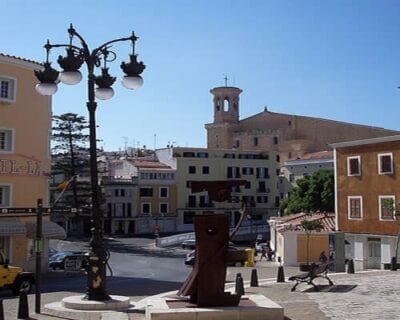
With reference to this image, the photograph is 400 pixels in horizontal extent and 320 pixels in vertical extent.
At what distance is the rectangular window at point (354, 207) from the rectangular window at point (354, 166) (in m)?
1.60

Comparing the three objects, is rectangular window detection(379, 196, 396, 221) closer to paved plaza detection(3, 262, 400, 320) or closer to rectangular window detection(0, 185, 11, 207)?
paved plaza detection(3, 262, 400, 320)

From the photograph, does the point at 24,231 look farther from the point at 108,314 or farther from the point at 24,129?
the point at 108,314

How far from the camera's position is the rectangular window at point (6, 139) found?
3229 centimetres

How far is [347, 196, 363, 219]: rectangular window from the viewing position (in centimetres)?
4178

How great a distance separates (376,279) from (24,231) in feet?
57.6

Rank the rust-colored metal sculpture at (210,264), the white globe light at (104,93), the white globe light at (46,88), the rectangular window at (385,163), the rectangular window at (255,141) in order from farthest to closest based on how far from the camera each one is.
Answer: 1. the rectangular window at (255,141)
2. the rectangular window at (385,163)
3. the white globe light at (104,93)
4. the white globe light at (46,88)
5. the rust-colored metal sculpture at (210,264)

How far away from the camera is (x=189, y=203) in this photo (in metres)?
82.4

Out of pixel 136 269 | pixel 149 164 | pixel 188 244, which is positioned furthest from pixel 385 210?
pixel 149 164

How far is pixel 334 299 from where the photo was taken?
16.7 m

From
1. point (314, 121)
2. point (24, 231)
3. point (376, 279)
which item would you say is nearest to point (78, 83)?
point (376, 279)

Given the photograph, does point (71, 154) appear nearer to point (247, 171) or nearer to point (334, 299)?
point (247, 171)

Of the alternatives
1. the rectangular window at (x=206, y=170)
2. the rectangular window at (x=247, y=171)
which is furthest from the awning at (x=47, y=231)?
the rectangular window at (x=247, y=171)

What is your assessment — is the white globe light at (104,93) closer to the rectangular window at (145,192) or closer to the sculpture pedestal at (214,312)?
the sculpture pedestal at (214,312)

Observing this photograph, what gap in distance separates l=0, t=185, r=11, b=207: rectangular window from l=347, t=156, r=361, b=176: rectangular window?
22.2 meters
